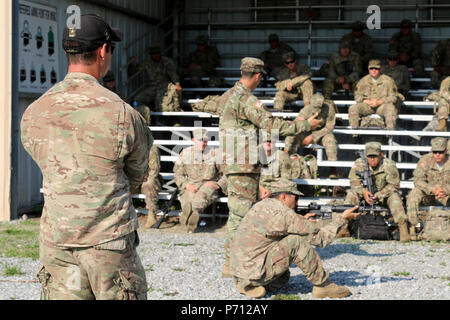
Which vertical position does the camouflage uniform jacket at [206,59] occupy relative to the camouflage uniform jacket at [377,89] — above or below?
above

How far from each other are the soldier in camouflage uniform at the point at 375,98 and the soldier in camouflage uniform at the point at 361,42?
7.04 feet

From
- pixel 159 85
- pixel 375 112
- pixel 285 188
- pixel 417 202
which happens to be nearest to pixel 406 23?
pixel 375 112

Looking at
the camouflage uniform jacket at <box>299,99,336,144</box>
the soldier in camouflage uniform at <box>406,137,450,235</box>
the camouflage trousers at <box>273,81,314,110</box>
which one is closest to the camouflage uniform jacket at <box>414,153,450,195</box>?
the soldier in camouflage uniform at <box>406,137,450,235</box>

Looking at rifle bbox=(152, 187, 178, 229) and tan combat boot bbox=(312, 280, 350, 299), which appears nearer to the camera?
tan combat boot bbox=(312, 280, 350, 299)

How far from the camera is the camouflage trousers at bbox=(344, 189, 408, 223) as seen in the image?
9.29 meters

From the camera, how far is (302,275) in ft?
23.5

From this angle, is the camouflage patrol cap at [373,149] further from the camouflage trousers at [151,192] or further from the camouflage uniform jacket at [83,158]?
the camouflage uniform jacket at [83,158]

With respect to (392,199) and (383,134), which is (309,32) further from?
(392,199)

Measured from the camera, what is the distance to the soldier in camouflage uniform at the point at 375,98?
1198cm

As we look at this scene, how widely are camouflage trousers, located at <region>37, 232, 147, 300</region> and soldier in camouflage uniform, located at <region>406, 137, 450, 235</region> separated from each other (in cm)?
691

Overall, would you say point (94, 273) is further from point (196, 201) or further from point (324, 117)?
point (324, 117)

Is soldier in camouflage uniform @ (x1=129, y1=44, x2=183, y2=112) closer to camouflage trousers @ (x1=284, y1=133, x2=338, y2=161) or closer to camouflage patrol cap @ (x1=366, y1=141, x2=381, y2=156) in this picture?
camouflage trousers @ (x1=284, y1=133, x2=338, y2=161)

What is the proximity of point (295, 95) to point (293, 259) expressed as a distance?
7.27m

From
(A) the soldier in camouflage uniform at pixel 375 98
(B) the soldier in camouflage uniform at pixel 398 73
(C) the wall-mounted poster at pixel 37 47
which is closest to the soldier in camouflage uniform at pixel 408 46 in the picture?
(B) the soldier in camouflage uniform at pixel 398 73
